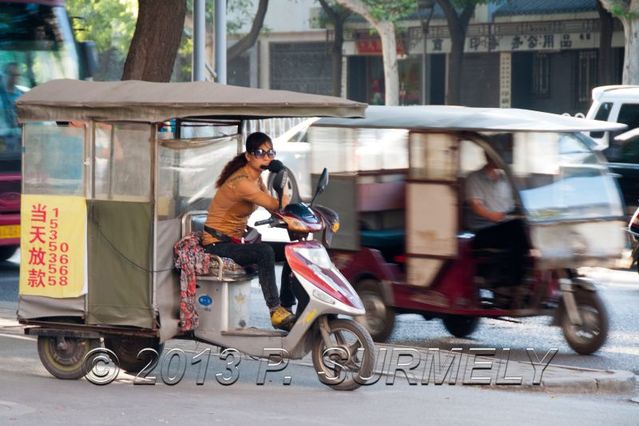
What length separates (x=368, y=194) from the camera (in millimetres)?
11234

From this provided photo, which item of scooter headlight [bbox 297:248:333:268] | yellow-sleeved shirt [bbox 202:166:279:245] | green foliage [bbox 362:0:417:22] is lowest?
scooter headlight [bbox 297:248:333:268]

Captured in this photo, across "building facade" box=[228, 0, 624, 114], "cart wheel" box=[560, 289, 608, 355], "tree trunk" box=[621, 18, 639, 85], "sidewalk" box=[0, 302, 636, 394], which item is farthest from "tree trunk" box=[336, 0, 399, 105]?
"sidewalk" box=[0, 302, 636, 394]

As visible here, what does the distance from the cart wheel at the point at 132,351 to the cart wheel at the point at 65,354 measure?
22 centimetres

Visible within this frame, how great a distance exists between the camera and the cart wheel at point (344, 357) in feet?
26.8

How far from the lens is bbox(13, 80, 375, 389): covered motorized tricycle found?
8219 mm

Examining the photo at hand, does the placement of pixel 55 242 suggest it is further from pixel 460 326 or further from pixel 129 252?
pixel 460 326

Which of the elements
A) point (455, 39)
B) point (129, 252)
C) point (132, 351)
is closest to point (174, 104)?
point (129, 252)

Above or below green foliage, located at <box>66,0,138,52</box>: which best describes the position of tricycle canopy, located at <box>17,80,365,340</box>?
below

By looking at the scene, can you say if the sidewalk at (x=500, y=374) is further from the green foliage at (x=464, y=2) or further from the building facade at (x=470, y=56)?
the green foliage at (x=464, y=2)

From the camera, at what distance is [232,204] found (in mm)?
8586

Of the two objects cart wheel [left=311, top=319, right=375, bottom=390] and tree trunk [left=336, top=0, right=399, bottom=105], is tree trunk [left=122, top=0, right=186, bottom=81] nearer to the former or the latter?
cart wheel [left=311, top=319, right=375, bottom=390]

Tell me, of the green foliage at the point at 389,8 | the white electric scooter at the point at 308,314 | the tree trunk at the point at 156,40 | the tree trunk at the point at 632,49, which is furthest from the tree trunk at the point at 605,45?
the white electric scooter at the point at 308,314

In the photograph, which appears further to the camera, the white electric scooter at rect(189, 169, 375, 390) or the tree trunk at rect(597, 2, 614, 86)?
the tree trunk at rect(597, 2, 614, 86)

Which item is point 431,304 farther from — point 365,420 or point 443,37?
point 443,37
